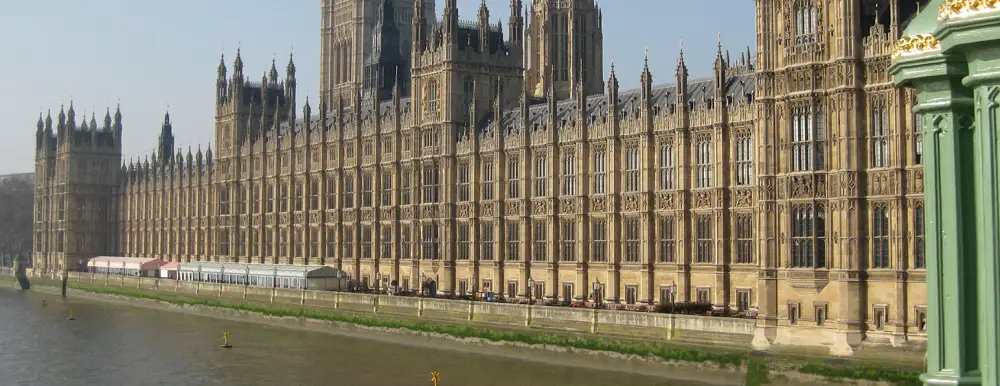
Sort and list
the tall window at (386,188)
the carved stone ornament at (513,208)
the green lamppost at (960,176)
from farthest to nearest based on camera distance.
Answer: the tall window at (386,188) < the carved stone ornament at (513,208) < the green lamppost at (960,176)

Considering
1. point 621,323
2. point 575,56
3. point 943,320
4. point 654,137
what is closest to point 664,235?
point 654,137

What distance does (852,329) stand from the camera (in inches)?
1893

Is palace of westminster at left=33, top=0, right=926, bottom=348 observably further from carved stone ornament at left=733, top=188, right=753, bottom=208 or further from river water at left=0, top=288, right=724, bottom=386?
river water at left=0, top=288, right=724, bottom=386

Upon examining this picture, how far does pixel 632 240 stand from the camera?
2800 inches

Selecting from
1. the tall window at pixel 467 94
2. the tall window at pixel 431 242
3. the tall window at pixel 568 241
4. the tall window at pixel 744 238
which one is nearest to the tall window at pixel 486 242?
the tall window at pixel 431 242

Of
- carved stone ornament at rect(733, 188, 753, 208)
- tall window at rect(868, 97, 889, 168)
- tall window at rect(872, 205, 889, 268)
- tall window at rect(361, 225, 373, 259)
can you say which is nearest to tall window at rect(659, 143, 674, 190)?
carved stone ornament at rect(733, 188, 753, 208)

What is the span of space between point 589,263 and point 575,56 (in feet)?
214

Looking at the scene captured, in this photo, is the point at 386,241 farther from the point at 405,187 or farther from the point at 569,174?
the point at 569,174

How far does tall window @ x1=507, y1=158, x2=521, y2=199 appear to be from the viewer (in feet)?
266

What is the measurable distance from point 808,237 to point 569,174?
2771 centimetres

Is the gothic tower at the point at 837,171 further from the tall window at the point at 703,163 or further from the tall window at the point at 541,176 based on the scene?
the tall window at the point at 541,176

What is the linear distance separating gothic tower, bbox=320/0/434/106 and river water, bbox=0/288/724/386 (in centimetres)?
7544

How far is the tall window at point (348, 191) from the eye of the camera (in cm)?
10344

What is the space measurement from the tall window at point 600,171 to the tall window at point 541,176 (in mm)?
4934
